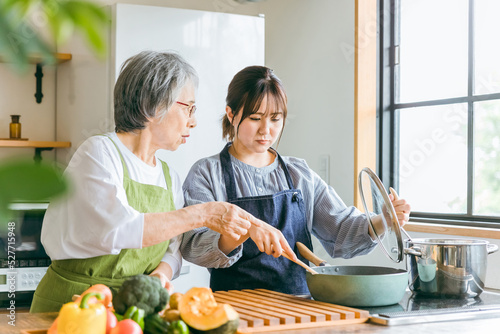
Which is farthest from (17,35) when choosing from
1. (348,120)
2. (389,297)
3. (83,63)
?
(348,120)

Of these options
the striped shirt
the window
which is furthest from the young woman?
the window

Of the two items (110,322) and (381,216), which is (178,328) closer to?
(110,322)

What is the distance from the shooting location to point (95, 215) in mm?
1381

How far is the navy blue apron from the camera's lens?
1647 millimetres

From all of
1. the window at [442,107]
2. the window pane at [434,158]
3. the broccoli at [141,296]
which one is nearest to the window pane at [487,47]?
the window at [442,107]

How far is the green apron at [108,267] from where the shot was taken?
1443mm

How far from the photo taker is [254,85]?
1.72 m

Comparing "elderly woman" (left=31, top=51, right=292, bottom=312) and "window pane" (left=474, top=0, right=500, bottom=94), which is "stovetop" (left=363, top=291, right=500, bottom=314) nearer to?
"elderly woman" (left=31, top=51, right=292, bottom=312)

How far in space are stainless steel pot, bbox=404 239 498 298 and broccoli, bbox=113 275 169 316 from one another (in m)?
0.70

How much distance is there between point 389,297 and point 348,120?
183 centimetres

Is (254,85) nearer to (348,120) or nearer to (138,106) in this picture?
(138,106)

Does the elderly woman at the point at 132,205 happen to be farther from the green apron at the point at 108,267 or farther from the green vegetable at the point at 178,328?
the green vegetable at the point at 178,328

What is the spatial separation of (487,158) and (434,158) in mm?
293

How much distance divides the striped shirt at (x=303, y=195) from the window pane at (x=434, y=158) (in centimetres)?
121
